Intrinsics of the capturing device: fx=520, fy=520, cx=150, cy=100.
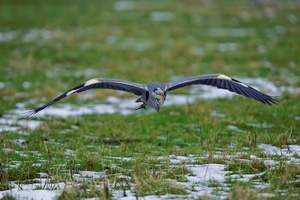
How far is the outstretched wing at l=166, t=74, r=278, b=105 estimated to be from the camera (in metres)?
8.80

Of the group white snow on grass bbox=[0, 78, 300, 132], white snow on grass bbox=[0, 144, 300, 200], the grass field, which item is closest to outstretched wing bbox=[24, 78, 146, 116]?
the grass field

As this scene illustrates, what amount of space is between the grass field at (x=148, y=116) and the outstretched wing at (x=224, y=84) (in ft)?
2.43

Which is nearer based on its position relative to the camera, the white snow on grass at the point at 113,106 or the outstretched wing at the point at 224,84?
the outstretched wing at the point at 224,84

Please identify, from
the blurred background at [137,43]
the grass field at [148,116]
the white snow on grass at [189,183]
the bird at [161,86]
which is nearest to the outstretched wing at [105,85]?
the bird at [161,86]

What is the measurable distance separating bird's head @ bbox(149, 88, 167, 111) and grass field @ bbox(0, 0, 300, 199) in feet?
2.66

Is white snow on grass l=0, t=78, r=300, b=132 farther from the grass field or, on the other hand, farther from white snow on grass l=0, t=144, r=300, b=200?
white snow on grass l=0, t=144, r=300, b=200

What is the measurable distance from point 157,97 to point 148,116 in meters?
3.04

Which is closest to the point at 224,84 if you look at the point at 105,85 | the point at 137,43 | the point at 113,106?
the point at 105,85

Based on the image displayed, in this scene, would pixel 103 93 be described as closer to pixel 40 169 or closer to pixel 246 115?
pixel 246 115

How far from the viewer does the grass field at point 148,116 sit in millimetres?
6859

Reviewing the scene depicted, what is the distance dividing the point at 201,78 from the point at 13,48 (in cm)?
1241

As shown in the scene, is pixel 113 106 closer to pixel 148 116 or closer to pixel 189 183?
pixel 148 116

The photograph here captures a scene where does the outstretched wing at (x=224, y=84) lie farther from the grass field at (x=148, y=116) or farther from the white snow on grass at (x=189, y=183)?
the white snow on grass at (x=189, y=183)

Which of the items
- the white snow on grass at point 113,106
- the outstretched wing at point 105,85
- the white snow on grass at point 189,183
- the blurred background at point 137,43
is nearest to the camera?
the white snow on grass at point 189,183
